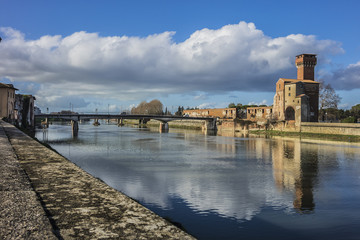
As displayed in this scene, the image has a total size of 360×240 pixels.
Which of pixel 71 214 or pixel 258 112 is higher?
pixel 258 112

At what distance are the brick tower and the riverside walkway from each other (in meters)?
82.1

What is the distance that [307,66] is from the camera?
7875 centimetres

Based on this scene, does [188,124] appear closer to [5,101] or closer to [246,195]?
[5,101]

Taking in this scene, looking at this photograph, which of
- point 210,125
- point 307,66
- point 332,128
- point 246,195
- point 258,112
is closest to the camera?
point 246,195

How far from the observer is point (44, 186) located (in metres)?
5.42

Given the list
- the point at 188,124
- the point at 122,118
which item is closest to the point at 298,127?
the point at 122,118

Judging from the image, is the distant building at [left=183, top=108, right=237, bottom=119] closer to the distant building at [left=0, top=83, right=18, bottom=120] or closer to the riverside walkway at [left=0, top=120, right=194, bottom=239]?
the distant building at [left=0, top=83, right=18, bottom=120]

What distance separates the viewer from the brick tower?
78438 mm

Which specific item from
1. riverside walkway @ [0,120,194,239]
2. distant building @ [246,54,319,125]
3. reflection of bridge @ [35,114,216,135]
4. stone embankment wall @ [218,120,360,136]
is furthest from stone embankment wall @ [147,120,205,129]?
riverside walkway @ [0,120,194,239]

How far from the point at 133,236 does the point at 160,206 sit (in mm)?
8763

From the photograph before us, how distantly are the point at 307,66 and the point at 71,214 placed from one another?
84.5 m

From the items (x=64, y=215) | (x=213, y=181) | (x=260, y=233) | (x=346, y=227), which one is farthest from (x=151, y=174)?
(x=64, y=215)

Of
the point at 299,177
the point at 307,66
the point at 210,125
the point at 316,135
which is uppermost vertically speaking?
the point at 307,66

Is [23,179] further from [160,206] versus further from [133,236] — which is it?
[160,206]
